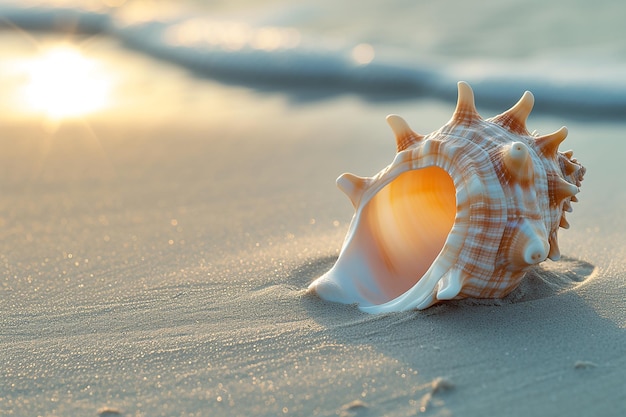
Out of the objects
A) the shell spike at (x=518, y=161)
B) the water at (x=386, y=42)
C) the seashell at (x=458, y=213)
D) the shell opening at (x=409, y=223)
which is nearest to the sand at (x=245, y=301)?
the seashell at (x=458, y=213)

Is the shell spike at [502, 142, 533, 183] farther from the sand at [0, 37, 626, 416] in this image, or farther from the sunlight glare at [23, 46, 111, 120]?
the sunlight glare at [23, 46, 111, 120]

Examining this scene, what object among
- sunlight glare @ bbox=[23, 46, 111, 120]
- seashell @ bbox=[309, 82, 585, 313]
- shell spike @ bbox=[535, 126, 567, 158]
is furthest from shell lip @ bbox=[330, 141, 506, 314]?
sunlight glare @ bbox=[23, 46, 111, 120]

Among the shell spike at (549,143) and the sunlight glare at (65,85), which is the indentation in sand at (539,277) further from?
the sunlight glare at (65,85)

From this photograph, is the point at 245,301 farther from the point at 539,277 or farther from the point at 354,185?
the point at 539,277

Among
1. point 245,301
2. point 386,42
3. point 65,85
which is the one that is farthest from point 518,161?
point 386,42

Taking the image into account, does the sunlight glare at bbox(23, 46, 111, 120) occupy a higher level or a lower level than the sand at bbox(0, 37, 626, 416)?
higher

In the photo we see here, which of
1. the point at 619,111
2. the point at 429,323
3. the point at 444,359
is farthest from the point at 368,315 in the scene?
the point at 619,111
